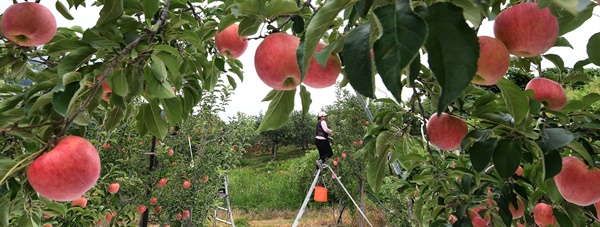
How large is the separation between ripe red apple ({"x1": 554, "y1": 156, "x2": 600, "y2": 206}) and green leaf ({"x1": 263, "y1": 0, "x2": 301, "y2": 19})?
74cm

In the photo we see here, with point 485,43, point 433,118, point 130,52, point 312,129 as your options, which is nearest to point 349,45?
point 485,43

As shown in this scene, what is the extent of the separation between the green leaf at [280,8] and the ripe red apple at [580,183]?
0.74 meters

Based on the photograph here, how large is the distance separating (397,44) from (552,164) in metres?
0.61

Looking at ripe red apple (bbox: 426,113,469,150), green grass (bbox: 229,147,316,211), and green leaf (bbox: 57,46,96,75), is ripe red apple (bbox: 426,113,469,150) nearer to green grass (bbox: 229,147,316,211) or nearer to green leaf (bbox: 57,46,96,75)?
green leaf (bbox: 57,46,96,75)

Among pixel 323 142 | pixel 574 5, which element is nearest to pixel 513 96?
pixel 574 5

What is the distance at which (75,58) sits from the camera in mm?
723

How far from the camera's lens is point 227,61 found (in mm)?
1297

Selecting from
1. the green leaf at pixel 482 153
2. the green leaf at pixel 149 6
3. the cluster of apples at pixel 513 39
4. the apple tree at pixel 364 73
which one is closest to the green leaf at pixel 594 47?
the apple tree at pixel 364 73

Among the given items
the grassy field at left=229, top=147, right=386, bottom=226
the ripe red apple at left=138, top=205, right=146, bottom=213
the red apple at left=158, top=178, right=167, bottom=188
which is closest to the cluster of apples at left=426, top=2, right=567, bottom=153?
the ripe red apple at left=138, top=205, right=146, bottom=213

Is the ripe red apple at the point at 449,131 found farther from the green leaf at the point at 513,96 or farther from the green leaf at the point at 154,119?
the green leaf at the point at 154,119

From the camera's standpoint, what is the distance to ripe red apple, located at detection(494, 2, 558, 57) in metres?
0.53

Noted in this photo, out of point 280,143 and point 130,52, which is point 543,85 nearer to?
point 130,52

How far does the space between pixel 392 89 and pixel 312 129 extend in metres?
15.2

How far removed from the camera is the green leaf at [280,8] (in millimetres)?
591
